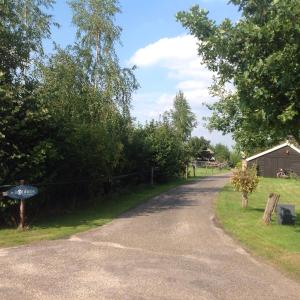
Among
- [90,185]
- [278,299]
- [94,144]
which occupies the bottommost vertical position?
[278,299]

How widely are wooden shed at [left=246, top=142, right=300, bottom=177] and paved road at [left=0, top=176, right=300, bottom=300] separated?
47.1 metres

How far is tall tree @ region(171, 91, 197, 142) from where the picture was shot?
285ft

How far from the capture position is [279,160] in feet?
197

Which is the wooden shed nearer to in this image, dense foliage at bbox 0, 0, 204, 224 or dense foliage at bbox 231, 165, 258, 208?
dense foliage at bbox 0, 0, 204, 224

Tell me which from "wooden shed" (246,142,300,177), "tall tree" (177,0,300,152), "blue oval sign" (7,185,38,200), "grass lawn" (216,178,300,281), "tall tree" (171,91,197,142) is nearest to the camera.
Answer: "tall tree" (177,0,300,152)

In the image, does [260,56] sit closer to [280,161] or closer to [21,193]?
[21,193]

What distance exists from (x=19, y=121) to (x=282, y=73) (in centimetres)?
863

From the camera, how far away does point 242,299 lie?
7344 millimetres

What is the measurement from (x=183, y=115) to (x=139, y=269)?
79058 mm

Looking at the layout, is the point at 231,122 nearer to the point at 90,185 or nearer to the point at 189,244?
the point at 189,244

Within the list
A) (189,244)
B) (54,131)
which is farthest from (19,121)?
(189,244)

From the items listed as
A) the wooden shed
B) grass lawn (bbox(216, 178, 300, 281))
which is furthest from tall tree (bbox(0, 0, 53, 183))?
the wooden shed

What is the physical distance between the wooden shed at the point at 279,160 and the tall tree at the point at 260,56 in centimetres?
4965

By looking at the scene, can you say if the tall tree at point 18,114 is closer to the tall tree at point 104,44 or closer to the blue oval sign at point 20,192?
the blue oval sign at point 20,192
